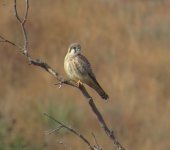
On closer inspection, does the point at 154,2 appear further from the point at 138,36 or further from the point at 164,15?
the point at 138,36

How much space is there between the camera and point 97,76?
1245cm

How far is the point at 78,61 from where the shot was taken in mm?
4504

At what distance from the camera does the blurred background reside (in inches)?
384

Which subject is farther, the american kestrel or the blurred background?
the blurred background

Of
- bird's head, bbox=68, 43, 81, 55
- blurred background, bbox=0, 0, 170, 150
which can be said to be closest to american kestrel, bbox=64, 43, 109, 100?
bird's head, bbox=68, 43, 81, 55

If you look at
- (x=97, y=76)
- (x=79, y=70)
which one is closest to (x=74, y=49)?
(x=79, y=70)

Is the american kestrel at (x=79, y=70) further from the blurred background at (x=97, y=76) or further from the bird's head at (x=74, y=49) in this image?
the blurred background at (x=97, y=76)

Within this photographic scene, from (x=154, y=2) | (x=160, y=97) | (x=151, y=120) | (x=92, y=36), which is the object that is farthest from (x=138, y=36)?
(x=154, y=2)

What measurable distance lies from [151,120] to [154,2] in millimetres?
12660

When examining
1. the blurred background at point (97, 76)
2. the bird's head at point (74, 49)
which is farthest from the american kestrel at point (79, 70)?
the blurred background at point (97, 76)

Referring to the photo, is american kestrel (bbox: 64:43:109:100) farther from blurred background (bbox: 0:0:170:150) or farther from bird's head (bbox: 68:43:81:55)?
blurred background (bbox: 0:0:170:150)

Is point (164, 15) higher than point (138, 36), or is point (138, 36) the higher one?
point (164, 15)

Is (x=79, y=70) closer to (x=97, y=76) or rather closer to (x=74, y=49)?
(x=74, y=49)

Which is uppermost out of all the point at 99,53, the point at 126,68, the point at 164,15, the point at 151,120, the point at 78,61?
the point at 164,15
